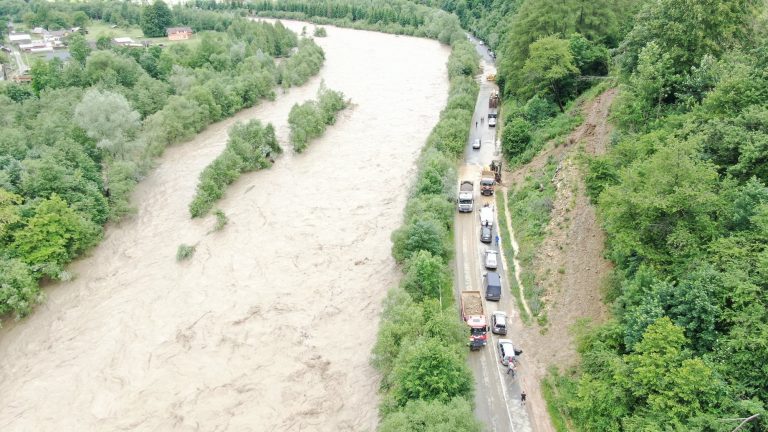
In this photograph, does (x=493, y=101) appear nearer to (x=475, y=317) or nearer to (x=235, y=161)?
(x=235, y=161)

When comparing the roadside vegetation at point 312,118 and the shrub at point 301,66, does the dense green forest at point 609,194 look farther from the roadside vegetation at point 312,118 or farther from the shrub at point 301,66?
the shrub at point 301,66

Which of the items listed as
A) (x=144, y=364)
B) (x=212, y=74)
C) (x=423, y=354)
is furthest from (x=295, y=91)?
(x=423, y=354)

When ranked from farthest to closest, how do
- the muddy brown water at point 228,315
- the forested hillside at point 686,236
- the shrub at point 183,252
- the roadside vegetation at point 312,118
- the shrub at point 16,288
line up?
the roadside vegetation at point 312,118, the shrub at point 183,252, the shrub at point 16,288, the muddy brown water at point 228,315, the forested hillside at point 686,236

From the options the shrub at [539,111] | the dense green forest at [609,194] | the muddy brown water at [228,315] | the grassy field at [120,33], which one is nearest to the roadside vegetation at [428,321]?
the dense green forest at [609,194]

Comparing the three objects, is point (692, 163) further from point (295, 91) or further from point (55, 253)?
point (295, 91)

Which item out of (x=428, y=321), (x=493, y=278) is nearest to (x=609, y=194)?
(x=493, y=278)

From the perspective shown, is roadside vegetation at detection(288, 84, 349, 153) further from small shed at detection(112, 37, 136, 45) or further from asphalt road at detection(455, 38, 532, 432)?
small shed at detection(112, 37, 136, 45)

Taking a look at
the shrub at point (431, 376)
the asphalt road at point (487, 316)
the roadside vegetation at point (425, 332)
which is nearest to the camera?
the roadside vegetation at point (425, 332)
